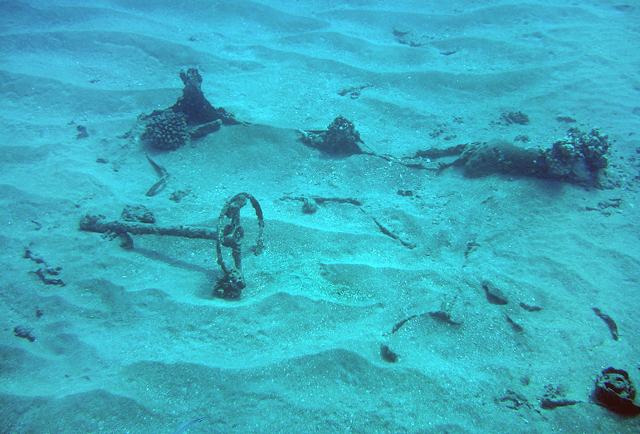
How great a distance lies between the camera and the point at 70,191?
4047mm

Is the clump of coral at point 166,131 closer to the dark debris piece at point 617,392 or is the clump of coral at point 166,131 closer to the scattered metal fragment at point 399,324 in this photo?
the scattered metal fragment at point 399,324

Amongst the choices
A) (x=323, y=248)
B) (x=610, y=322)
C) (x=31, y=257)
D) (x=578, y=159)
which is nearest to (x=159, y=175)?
(x=31, y=257)

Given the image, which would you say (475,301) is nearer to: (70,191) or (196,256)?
(196,256)

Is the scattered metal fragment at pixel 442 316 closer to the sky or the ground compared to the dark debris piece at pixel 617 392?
closer to the ground

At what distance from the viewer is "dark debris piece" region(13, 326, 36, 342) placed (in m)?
2.53

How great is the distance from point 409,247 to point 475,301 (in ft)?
2.85

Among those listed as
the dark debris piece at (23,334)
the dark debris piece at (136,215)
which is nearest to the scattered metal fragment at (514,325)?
the dark debris piece at (136,215)

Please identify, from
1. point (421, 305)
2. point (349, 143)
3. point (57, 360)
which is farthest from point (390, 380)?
point (349, 143)

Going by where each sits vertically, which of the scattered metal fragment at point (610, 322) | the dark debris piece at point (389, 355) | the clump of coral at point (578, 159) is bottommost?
the dark debris piece at point (389, 355)

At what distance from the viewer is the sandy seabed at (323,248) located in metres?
2.19

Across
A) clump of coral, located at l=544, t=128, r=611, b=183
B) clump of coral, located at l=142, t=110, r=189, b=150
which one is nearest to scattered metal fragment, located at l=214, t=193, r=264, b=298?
clump of coral, located at l=142, t=110, r=189, b=150

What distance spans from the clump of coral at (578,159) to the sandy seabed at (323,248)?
0.61 feet

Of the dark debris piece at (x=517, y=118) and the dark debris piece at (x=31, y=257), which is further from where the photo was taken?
the dark debris piece at (x=517, y=118)

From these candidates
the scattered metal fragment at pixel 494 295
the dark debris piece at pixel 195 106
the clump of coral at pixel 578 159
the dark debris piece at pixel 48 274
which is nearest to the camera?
the scattered metal fragment at pixel 494 295
